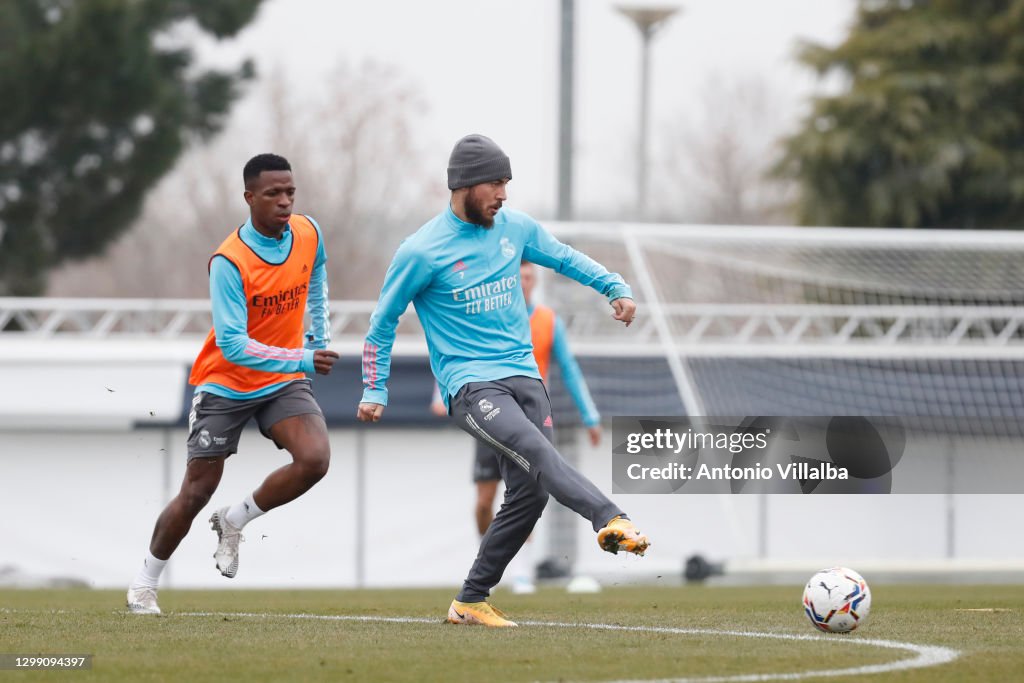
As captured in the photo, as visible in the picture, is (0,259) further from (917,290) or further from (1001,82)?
(1001,82)

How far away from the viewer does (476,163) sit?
23.1 feet

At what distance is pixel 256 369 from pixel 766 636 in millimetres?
2775

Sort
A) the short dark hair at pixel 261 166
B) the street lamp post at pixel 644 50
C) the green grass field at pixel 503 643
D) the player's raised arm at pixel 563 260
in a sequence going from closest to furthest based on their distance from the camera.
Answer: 1. the green grass field at pixel 503 643
2. the player's raised arm at pixel 563 260
3. the short dark hair at pixel 261 166
4. the street lamp post at pixel 644 50

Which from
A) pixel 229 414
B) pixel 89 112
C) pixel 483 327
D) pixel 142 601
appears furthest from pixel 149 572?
pixel 89 112

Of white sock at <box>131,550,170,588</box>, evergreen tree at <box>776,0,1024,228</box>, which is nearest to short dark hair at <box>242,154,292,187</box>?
white sock at <box>131,550,170,588</box>

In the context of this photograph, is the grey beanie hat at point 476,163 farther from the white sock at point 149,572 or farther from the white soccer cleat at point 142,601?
the white soccer cleat at point 142,601

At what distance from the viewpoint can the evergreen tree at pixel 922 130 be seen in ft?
95.3

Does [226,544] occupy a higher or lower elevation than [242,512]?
lower

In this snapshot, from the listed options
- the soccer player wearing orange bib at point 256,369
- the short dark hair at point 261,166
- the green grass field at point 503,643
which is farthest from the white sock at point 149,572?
the short dark hair at point 261,166

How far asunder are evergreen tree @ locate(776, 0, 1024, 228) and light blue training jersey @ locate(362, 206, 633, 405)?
2278 cm

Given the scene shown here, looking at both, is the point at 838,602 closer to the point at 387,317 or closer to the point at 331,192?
the point at 387,317

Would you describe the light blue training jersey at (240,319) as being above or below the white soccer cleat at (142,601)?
above

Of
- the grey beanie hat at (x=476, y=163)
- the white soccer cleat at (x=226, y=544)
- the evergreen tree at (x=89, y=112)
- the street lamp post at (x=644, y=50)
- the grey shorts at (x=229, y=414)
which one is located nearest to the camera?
the grey beanie hat at (x=476, y=163)

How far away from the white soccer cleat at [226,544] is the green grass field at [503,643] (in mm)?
257
